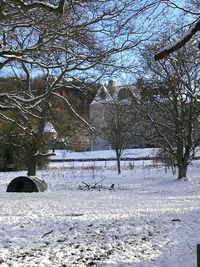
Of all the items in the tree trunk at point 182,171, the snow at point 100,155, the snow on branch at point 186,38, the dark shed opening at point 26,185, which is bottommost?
the dark shed opening at point 26,185

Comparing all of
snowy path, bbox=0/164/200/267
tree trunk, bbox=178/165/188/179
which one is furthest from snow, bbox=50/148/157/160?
snowy path, bbox=0/164/200/267

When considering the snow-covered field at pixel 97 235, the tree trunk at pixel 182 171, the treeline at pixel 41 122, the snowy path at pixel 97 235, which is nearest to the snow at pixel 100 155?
the treeline at pixel 41 122

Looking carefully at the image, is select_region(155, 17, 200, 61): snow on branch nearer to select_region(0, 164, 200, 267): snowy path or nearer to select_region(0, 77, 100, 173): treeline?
select_region(0, 164, 200, 267): snowy path

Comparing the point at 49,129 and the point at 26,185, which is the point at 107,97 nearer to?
the point at 26,185

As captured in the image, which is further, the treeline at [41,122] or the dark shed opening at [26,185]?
the treeline at [41,122]

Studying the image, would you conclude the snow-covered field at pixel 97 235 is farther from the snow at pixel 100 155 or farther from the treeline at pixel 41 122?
the snow at pixel 100 155

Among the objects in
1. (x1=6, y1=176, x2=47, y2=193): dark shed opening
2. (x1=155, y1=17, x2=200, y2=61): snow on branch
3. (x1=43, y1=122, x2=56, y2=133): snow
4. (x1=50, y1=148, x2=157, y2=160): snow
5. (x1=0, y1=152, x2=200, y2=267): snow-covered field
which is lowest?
(x1=0, y1=152, x2=200, y2=267): snow-covered field

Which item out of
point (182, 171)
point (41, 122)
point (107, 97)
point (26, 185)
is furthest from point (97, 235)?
point (107, 97)

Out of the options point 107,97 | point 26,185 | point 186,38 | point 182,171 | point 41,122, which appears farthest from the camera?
point 107,97

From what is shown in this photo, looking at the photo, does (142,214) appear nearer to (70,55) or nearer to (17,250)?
(17,250)

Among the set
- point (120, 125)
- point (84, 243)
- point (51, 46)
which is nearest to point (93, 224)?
point (84, 243)

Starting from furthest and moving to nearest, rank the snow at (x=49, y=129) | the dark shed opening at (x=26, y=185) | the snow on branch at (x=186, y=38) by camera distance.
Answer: the snow at (x=49, y=129) < the dark shed opening at (x=26, y=185) < the snow on branch at (x=186, y=38)

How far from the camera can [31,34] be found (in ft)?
50.1

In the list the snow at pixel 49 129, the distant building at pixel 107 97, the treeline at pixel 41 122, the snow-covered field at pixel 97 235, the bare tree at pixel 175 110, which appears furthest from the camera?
the snow at pixel 49 129
